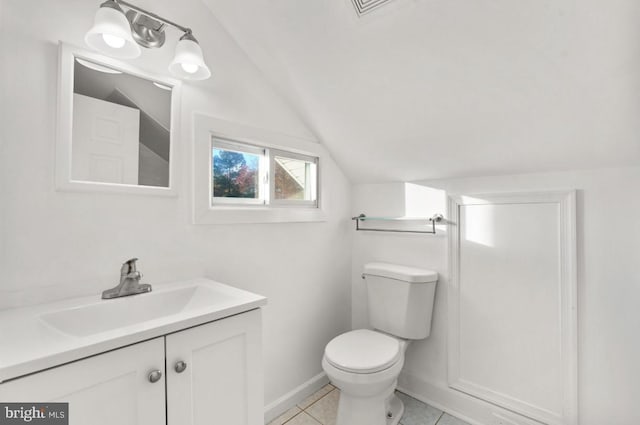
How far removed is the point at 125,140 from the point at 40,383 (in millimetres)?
881

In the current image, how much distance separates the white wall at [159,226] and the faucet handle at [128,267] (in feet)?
0.31

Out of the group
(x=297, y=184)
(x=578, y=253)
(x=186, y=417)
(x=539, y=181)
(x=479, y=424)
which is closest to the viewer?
(x=186, y=417)

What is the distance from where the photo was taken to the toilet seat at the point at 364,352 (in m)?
1.43

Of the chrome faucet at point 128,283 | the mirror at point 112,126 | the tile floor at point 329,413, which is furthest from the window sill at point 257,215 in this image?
the tile floor at point 329,413

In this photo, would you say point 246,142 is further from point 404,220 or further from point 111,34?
point 404,220

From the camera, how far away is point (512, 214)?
156 cm

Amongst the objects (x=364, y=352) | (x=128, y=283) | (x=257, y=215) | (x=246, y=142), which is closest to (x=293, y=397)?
(x=364, y=352)

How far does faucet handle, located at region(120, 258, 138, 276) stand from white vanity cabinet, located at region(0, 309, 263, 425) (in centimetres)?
41

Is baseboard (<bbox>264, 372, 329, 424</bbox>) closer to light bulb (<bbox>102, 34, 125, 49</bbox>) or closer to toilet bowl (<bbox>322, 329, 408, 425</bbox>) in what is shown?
toilet bowl (<bbox>322, 329, 408, 425</bbox>)

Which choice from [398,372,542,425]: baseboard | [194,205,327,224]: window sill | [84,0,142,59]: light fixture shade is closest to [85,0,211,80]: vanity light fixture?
[84,0,142,59]: light fixture shade

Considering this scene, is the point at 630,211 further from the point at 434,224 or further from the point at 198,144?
the point at 198,144

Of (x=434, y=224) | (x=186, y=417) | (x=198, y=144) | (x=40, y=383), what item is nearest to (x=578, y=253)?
(x=434, y=224)

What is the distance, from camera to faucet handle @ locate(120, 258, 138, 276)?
3.70ft

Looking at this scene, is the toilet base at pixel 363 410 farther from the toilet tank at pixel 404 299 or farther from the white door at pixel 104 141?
the white door at pixel 104 141
